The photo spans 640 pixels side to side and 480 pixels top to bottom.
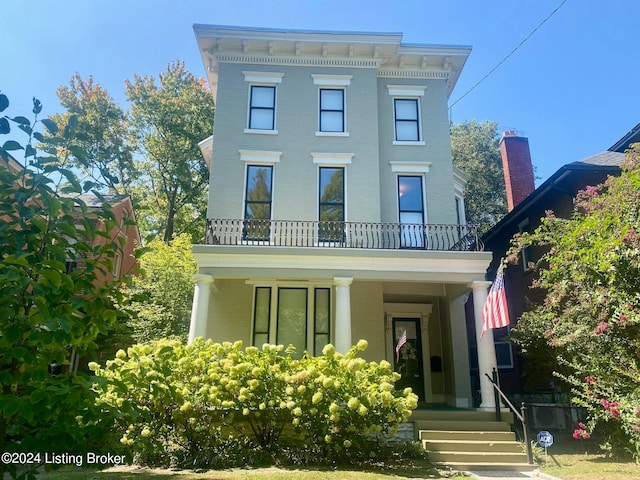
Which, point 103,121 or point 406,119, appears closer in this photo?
point 406,119

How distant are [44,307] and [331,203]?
11526 millimetres

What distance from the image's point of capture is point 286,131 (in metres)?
14.2

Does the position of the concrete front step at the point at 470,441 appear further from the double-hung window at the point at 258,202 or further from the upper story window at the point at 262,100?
the upper story window at the point at 262,100

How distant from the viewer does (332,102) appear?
14742 millimetres

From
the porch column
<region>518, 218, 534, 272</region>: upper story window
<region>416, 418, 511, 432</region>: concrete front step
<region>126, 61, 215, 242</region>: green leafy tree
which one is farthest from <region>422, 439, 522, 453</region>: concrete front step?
<region>126, 61, 215, 242</region>: green leafy tree

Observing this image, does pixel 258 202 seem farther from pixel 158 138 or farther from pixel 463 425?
pixel 158 138

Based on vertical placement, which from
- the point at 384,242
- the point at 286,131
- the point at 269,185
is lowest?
the point at 384,242

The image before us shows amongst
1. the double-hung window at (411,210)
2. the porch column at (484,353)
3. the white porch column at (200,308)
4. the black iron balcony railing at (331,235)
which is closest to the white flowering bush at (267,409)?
the white porch column at (200,308)

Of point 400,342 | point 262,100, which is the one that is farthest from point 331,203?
point 400,342

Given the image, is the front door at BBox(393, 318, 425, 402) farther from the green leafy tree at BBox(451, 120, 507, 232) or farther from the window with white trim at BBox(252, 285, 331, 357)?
the green leafy tree at BBox(451, 120, 507, 232)

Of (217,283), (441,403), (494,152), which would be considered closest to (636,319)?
(441,403)

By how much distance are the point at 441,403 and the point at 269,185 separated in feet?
28.0

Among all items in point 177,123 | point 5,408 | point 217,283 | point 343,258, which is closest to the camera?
point 5,408

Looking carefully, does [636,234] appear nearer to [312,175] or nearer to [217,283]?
[312,175]
